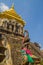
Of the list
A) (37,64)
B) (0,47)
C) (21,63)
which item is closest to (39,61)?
(37,64)

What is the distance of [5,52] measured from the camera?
1656 cm

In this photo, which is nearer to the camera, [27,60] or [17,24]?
[27,60]

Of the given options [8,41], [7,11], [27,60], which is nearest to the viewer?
[27,60]

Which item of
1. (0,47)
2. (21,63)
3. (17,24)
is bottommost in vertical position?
(21,63)

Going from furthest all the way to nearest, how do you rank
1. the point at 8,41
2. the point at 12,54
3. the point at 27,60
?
the point at 8,41, the point at 12,54, the point at 27,60

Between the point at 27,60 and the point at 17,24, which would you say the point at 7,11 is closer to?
the point at 17,24

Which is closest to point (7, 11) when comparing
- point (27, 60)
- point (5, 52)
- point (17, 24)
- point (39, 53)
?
point (17, 24)

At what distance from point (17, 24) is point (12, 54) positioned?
57.4ft

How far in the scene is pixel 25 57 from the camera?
14.9m

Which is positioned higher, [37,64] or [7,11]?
[7,11]

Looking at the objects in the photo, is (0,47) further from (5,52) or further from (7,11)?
(7,11)

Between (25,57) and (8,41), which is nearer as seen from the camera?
(25,57)

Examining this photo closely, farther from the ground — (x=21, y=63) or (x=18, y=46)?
(x=18, y=46)

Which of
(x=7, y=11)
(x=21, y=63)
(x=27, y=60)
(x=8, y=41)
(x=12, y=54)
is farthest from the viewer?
(x=7, y=11)
